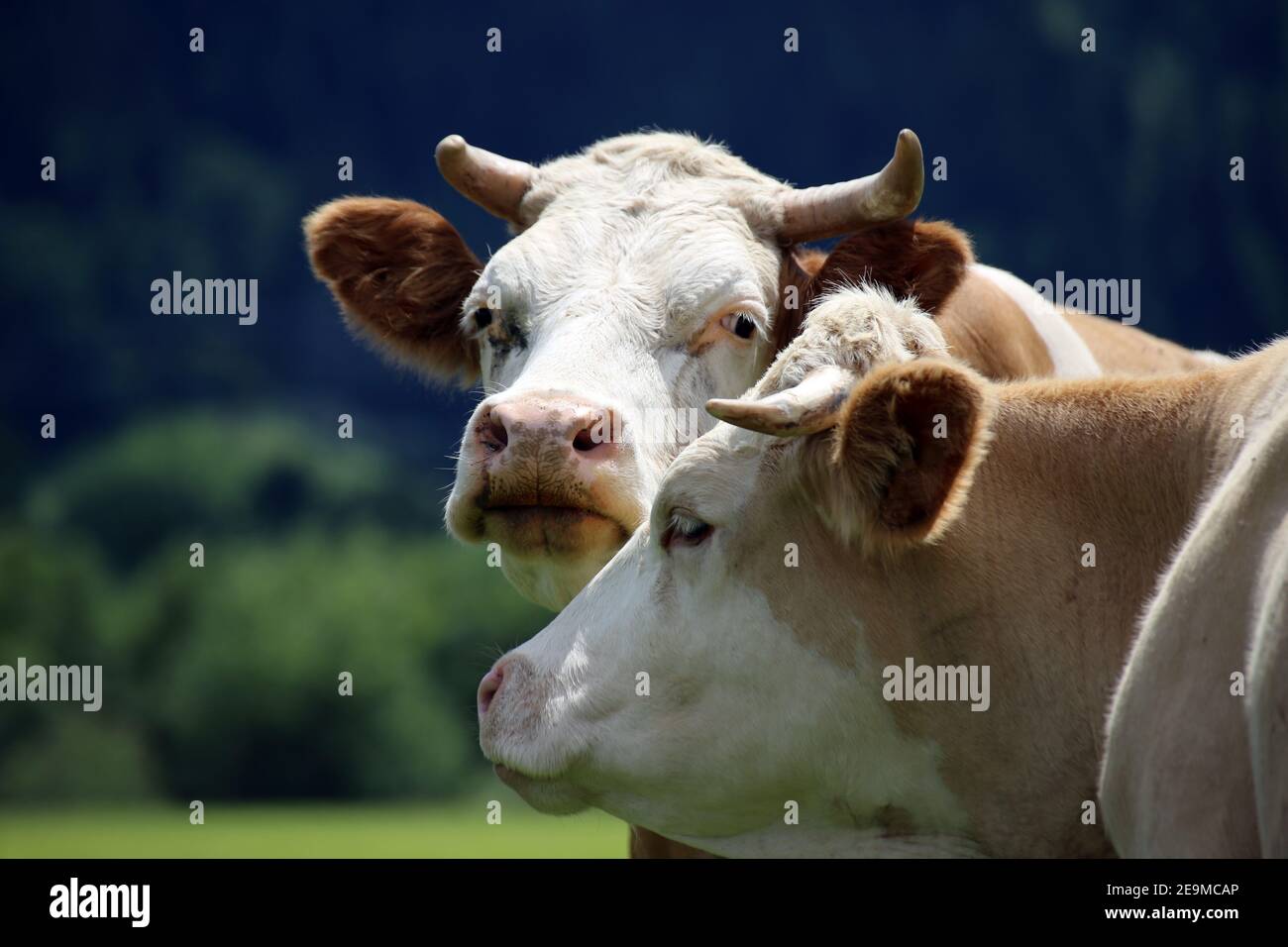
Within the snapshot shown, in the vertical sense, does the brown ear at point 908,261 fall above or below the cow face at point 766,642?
above

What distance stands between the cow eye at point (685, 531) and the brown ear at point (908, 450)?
→ 0.29 metres

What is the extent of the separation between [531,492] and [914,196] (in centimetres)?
137

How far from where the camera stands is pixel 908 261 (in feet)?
14.6

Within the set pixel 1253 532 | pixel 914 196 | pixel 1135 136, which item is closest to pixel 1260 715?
pixel 1253 532

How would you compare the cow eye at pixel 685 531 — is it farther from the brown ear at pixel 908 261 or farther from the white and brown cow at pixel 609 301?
the brown ear at pixel 908 261

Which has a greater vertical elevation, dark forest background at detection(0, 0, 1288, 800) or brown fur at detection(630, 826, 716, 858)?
dark forest background at detection(0, 0, 1288, 800)

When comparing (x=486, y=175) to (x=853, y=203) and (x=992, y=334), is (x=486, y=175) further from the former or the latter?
(x=992, y=334)

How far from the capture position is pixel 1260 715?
2258mm

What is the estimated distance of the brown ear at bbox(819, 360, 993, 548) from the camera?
9.39 ft

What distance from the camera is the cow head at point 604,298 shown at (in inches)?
152

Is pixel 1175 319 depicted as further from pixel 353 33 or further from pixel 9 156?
pixel 9 156

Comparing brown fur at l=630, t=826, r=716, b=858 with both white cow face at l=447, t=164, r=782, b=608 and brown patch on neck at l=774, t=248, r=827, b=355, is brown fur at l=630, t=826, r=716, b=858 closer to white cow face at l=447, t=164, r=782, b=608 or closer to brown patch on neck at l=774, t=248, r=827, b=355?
white cow face at l=447, t=164, r=782, b=608

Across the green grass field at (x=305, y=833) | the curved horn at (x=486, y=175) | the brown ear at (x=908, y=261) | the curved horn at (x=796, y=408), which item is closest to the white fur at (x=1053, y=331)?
the brown ear at (x=908, y=261)

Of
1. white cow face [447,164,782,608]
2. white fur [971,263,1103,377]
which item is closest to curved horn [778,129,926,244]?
white cow face [447,164,782,608]
